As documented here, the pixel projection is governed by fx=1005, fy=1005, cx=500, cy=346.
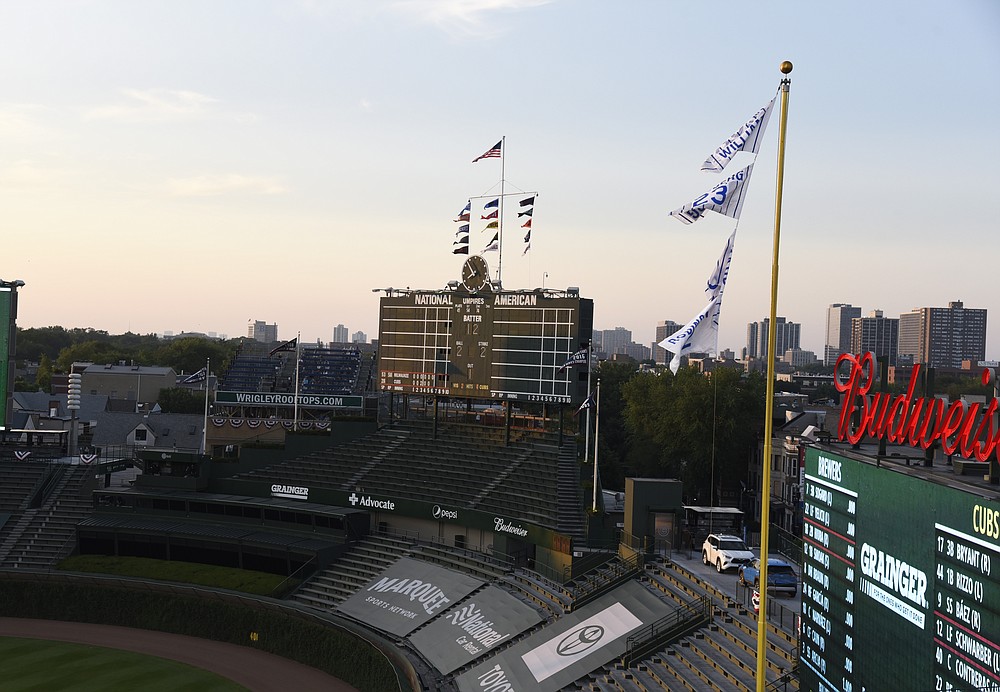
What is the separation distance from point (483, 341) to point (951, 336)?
13305 cm

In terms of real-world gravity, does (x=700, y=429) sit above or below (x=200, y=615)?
above

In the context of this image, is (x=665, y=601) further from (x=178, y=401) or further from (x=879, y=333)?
(x=879, y=333)

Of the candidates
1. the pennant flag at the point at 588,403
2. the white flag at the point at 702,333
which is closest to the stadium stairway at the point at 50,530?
the pennant flag at the point at 588,403

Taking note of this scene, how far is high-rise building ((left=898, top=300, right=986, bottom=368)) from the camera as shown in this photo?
15588 cm

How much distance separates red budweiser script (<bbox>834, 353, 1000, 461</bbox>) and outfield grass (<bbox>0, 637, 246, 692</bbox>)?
1166 inches

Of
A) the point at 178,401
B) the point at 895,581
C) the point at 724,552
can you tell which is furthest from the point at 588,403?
the point at 178,401

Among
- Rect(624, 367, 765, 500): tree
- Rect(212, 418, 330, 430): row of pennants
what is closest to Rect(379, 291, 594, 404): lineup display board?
Rect(212, 418, 330, 430): row of pennants

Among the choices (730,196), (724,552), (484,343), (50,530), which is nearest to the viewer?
(730,196)

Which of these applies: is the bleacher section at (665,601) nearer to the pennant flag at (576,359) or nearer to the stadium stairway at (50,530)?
the pennant flag at (576,359)

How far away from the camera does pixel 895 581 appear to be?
50.0 feet

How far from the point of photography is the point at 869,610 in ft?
52.5

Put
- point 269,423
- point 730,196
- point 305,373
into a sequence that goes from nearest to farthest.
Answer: point 730,196 → point 269,423 → point 305,373

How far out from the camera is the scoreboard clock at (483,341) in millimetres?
46688

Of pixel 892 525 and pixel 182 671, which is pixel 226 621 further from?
pixel 892 525
